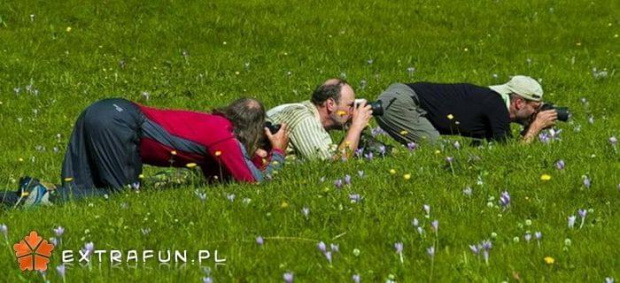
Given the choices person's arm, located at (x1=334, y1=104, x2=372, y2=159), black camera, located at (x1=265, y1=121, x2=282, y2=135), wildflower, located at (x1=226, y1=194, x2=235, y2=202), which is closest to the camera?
wildflower, located at (x1=226, y1=194, x2=235, y2=202)

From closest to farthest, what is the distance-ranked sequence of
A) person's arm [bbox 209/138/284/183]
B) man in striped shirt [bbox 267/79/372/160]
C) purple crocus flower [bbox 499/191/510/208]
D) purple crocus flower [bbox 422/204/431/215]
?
purple crocus flower [bbox 422/204/431/215], purple crocus flower [bbox 499/191/510/208], person's arm [bbox 209/138/284/183], man in striped shirt [bbox 267/79/372/160]

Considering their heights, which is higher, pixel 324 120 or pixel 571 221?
pixel 571 221

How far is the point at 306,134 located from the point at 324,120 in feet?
1.80

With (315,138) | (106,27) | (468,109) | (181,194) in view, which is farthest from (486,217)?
(106,27)

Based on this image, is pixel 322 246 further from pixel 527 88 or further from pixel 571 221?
pixel 527 88

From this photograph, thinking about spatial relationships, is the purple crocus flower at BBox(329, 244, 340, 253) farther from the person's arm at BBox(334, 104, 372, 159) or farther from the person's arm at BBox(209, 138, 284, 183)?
the person's arm at BBox(334, 104, 372, 159)

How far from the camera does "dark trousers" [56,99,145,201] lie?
24.6 feet

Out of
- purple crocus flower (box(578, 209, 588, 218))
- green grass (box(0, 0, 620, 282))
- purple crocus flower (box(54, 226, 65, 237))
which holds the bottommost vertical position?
green grass (box(0, 0, 620, 282))

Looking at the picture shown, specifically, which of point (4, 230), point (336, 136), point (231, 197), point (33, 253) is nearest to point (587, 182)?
point (231, 197)

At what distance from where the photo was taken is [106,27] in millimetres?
18609

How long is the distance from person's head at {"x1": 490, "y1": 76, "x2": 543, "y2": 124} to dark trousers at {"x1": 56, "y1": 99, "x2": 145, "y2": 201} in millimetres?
4851

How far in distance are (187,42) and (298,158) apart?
9.58 metres

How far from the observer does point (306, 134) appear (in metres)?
8.84

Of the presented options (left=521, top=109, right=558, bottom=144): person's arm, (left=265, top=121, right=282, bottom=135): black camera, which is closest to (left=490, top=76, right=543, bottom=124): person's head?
(left=521, top=109, right=558, bottom=144): person's arm
